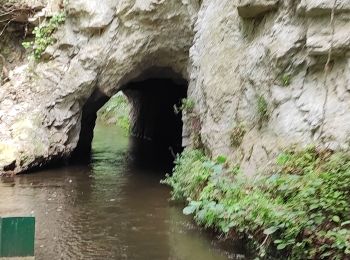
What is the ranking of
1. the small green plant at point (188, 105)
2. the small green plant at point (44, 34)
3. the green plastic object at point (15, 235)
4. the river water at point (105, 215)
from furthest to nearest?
the small green plant at point (44, 34), the small green plant at point (188, 105), the river water at point (105, 215), the green plastic object at point (15, 235)

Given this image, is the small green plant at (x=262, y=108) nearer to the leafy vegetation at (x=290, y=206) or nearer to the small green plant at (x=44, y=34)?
the leafy vegetation at (x=290, y=206)

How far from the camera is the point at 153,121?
2005 centimetres

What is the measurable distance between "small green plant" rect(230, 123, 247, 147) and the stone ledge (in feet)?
5.87

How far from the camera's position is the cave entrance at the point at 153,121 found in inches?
615

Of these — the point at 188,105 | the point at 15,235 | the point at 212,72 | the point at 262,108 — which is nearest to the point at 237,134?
the point at 262,108

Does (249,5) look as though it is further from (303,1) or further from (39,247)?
(39,247)

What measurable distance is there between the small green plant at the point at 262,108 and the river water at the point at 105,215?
6.25ft

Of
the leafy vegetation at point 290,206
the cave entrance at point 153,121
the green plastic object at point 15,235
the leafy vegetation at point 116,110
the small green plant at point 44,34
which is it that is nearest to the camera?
the leafy vegetation at point 290,206

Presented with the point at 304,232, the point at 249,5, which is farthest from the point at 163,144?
the point at 304,232

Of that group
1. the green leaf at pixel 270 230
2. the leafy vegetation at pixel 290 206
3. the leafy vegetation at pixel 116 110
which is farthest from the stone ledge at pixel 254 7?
the leafy vegetation at pixel 116 110

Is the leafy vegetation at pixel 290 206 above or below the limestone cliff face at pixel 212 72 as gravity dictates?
below

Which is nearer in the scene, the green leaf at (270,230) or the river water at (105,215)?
the green leaf at (270,230)

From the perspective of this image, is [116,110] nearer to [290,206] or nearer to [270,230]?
[290,206]

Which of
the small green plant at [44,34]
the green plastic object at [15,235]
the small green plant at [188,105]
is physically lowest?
the green plastic object at [15,235]
